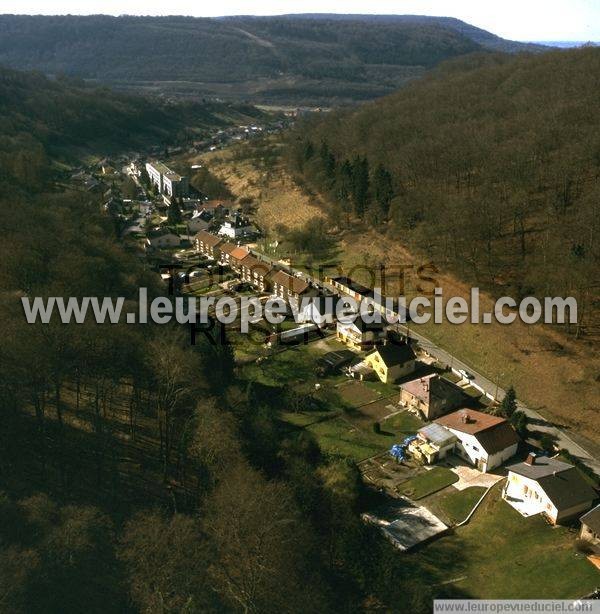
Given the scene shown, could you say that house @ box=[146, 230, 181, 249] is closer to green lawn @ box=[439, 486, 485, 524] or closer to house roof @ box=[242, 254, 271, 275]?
house roof @ box=[242, 254, 271, 275]

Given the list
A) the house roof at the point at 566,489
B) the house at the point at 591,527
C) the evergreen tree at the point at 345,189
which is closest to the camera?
the house at the point at 591,527

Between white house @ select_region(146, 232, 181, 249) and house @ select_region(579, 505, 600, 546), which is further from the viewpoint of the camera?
white house @ select_region(146, 232, 181, 249)

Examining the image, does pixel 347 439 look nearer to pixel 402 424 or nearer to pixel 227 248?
pixel 402 424

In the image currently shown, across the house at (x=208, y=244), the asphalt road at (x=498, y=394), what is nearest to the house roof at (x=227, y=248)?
the house at (x=208, y=244)

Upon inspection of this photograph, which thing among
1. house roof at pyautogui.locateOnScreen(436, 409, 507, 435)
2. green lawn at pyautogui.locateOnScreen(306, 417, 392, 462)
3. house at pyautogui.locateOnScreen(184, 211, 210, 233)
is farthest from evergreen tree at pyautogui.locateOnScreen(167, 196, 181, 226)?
house roof at pyautogui.locateOnScreen(436, 409, 507, 435)

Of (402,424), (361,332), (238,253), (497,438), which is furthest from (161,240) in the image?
(497,438)

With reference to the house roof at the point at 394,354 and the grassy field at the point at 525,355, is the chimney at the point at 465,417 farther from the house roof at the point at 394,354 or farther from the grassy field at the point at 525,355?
the house roof at the point at 394,354

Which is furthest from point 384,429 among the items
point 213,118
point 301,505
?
point 213,118
